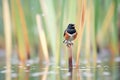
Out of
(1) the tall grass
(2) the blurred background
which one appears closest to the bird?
(2) the blurred background

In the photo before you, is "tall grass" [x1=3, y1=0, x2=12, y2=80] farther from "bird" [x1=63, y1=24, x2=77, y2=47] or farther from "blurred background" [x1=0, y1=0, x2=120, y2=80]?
"bird" [x1=63, y1=24, x2=77, y2=47]

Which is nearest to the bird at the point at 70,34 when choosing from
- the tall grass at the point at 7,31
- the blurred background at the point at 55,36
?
the blurred background at the point at 55,36

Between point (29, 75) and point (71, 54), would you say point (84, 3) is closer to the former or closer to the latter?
point (71, 54)

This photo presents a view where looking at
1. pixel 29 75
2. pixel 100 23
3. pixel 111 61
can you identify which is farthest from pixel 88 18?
pixel 29 75

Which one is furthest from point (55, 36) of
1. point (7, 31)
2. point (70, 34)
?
point (7, 31)

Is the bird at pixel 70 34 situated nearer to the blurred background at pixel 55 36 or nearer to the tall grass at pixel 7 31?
the blurred background at pixel 55 36

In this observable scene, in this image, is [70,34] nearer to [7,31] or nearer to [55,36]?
[55,36]
